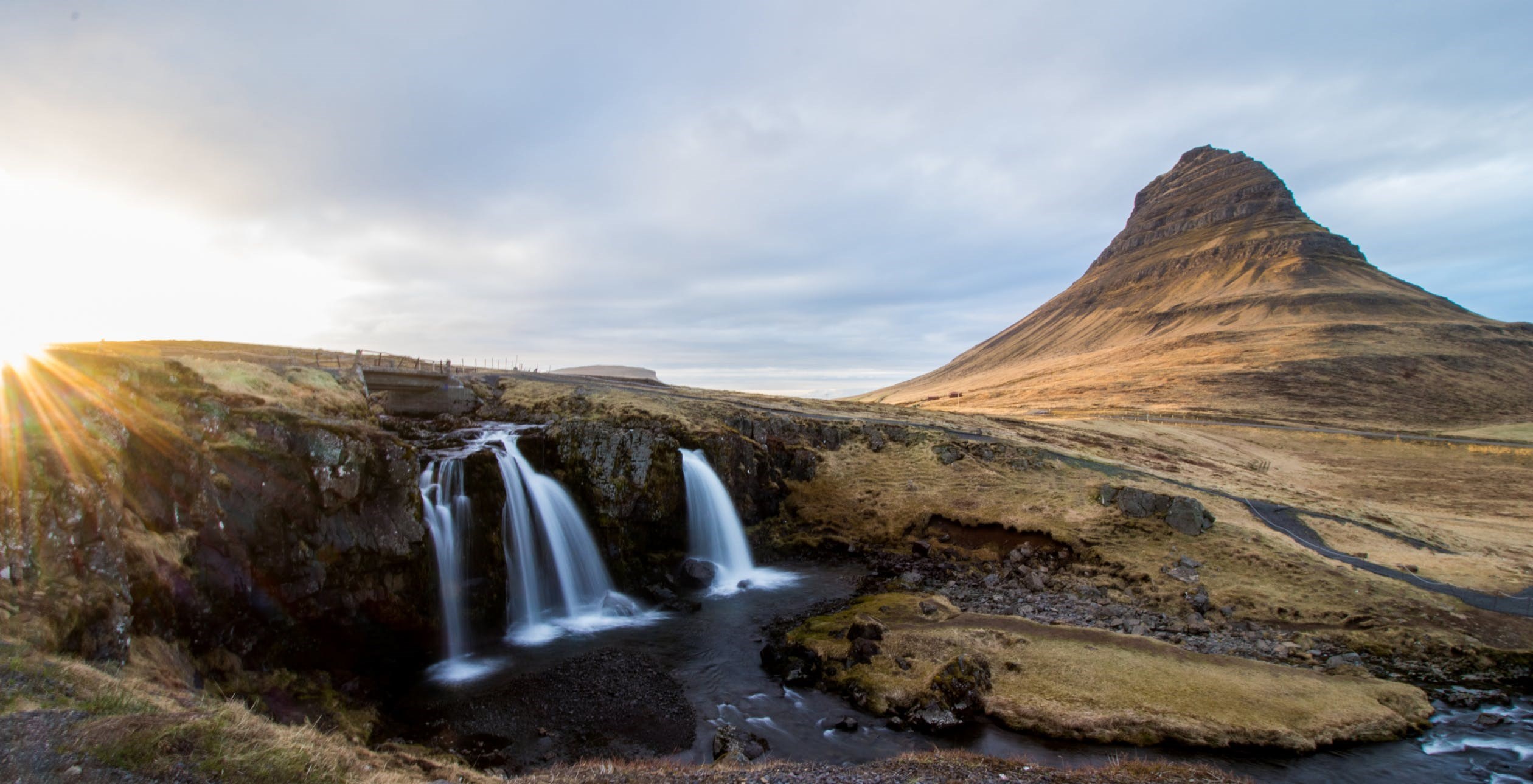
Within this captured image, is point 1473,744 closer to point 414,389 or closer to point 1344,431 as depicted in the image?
point 414,389

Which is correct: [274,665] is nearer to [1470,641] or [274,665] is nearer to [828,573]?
[828,573]

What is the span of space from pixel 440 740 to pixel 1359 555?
38.3 m

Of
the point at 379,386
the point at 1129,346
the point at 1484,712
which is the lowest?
the point at 1484,712

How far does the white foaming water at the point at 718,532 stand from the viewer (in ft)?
104

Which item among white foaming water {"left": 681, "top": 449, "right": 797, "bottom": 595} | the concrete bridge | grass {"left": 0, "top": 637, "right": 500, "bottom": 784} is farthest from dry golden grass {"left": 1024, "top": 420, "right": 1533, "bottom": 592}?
the concrete bridge

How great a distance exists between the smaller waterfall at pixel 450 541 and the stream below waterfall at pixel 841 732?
1002 mm

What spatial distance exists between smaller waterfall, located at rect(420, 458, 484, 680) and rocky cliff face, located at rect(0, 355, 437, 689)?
2.60 ft

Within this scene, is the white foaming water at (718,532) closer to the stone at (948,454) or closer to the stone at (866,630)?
the stone at (866,630)

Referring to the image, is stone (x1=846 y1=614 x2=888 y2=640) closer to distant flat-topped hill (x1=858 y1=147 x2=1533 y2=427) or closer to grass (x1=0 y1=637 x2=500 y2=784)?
grass (x1=0 y1=637 x2=500 y2=784)

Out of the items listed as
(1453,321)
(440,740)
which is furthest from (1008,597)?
(1453,321)

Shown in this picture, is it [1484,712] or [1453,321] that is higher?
[1453,321]

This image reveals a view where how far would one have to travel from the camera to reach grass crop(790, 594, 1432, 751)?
636 inches

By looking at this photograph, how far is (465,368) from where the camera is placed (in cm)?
6038

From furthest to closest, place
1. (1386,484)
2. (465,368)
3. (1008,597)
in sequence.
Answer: (465,368)
(1386,484)
(1008,597)
